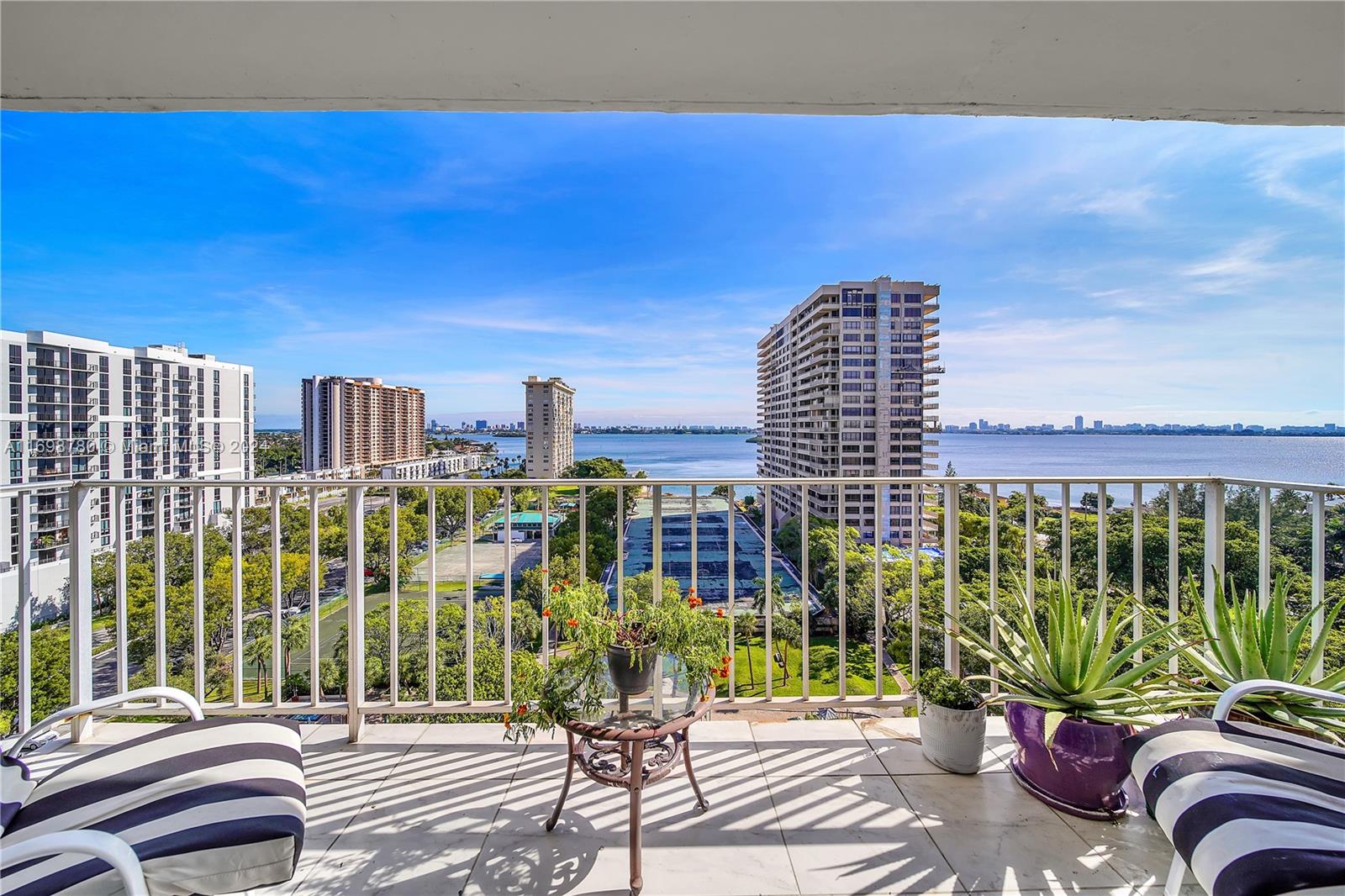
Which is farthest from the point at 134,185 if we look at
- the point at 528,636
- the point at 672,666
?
the point at 672,666

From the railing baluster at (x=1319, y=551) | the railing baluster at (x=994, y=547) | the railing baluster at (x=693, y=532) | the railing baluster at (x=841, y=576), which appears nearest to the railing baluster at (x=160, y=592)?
the railing baluster at (x=693, y=532)

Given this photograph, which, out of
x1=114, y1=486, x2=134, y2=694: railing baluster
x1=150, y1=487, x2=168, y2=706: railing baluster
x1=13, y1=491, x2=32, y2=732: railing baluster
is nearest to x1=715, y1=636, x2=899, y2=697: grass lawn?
x1=150, y1=487, x2=168, y2=706: railing baluster

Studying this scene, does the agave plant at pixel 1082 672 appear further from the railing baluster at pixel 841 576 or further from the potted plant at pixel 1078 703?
the railing baluster at pixel 841 576

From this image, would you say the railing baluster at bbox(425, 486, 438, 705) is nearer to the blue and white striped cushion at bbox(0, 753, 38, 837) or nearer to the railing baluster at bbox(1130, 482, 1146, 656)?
the blue and white striped cushion at bbox(0, 753, 38, 837)

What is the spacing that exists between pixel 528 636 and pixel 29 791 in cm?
144

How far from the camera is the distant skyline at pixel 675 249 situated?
5328 mm

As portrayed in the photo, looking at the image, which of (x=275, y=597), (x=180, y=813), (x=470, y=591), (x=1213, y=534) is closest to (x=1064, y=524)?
(x=1213, y=534)

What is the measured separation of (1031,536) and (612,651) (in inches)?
77.0

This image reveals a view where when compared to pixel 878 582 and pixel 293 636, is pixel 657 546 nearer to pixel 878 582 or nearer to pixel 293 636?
pixel 878 582

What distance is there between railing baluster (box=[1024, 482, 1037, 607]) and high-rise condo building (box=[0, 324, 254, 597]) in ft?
11.5

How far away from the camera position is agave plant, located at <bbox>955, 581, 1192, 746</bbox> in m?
1.72

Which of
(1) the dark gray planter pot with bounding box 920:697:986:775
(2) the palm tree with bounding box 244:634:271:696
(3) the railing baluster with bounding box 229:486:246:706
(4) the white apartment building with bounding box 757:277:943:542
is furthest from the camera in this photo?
(4) the white apartment building with bounding box 757:277:943:542

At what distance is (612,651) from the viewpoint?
1630 millimetres

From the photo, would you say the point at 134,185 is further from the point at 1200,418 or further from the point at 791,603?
the point at 1200,418
